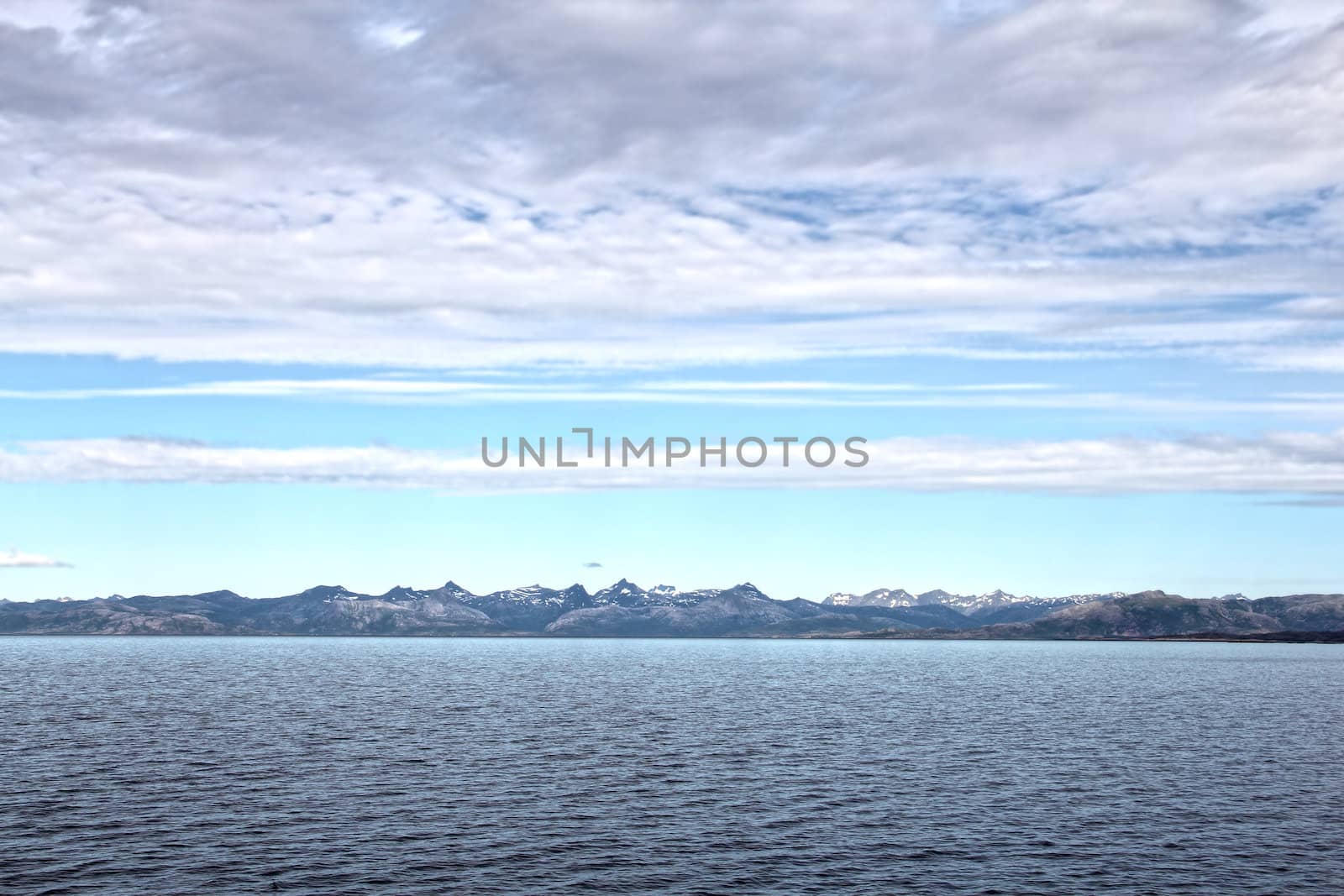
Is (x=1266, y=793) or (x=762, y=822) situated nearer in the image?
(x=762, y=822)

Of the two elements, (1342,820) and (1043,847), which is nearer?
(1043,847)

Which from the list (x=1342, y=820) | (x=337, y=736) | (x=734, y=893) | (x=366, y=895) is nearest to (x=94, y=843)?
(x=366, y=895)

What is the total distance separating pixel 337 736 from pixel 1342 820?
9665cm

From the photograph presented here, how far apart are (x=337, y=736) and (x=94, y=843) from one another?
2186 inches

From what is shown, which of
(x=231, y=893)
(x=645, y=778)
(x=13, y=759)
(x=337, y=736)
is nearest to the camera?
(x=231, y=893)

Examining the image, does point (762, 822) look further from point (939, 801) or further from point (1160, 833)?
point (1160, 833)

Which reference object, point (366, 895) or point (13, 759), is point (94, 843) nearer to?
point (366, 895)

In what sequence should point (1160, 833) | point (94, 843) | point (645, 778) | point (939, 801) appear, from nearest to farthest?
point (94, 843) → point (1160, 833) → point (939, 801) → point (645, 778)

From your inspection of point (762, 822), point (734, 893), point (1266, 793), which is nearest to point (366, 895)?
point (734, 893)

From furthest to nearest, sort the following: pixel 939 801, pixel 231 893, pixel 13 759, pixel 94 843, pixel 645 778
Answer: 1. pixel 13 759
2. pixel 645 778
3. pixel 939 801
4. pixel 94 843
5. pixel 231 893

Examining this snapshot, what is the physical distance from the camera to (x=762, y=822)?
73.9 m

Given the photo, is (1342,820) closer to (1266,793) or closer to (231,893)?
(1266,793)

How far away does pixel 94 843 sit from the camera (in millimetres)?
65875

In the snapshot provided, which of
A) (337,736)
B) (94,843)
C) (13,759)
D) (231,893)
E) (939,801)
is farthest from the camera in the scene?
(337,736)
